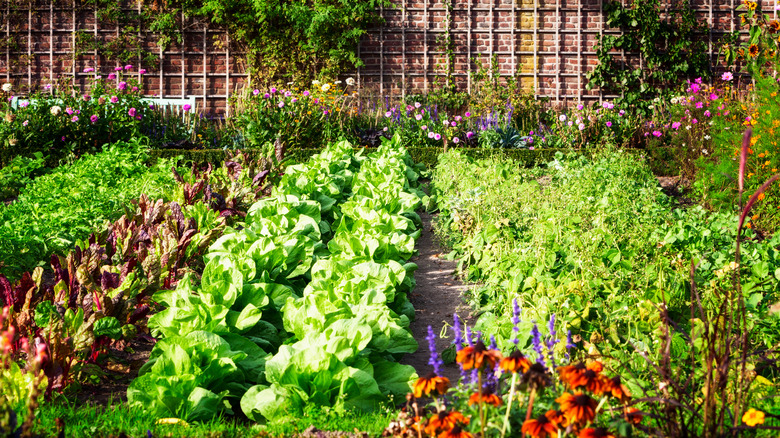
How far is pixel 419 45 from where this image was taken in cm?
1208

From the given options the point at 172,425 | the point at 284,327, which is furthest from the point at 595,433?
the point at 284,327

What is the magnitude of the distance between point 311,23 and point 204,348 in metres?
9.78

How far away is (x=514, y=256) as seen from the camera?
12.0 ft

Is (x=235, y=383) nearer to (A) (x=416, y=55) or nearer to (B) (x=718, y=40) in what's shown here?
(A) (x=416, y=55)

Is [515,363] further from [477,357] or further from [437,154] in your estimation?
[437,154]

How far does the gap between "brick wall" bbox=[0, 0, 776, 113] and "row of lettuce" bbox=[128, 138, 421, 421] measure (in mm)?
8143

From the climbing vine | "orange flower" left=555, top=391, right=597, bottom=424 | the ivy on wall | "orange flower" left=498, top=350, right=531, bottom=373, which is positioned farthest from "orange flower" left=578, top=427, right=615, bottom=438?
the climbing vine

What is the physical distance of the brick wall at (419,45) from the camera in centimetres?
1201

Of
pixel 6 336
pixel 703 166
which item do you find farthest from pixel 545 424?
pixel 703 166

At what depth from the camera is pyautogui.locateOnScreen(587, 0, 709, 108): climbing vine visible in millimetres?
11875

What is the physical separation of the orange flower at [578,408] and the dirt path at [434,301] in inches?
53.4

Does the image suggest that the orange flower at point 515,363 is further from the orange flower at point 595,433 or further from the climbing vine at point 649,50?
the climbing vine at point 649,50

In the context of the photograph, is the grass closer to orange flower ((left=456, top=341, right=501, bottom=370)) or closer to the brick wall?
orange flower ((left=456, top=341, right=501, bottom=370))

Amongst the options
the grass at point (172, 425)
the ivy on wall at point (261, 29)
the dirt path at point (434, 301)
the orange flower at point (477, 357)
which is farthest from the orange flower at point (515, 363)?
the ivy on wall at point (261, 29)
